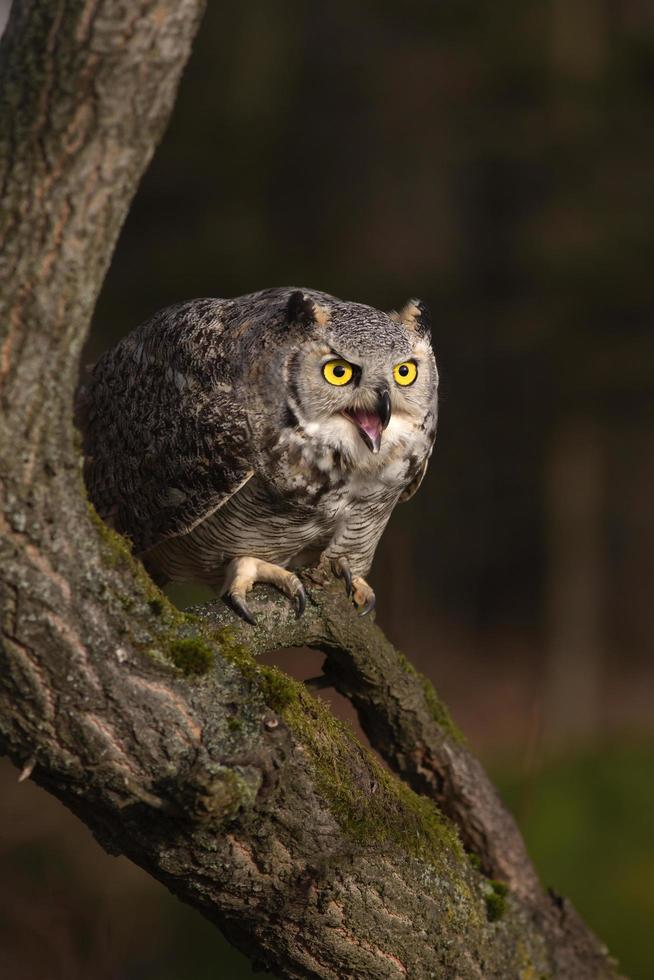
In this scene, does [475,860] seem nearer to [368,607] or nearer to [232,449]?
[368,607]

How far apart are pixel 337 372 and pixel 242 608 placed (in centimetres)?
52

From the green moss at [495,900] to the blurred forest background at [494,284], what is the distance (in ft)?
8.59

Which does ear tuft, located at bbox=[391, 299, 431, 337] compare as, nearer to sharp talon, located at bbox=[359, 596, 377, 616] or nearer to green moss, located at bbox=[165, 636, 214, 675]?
sharp talon, located at bbox=[359, 596, 377, 616]

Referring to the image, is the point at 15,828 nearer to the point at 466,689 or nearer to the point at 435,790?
the point at 435,790

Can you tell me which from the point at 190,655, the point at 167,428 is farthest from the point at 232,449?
the point at 190,655

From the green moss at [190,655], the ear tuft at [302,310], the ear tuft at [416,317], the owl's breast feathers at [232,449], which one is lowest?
the green moss at [190,655]

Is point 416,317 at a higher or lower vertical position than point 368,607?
higher

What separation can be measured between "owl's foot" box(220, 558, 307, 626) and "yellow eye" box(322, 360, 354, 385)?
0.43 metres

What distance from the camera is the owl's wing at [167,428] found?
228 centimetres

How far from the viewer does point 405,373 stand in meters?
2.34

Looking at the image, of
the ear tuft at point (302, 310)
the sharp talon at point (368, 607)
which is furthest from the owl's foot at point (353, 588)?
the ear tuft at point (302, 310)

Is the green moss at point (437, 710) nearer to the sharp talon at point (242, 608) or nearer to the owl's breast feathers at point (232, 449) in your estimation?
the owl's breast feathers at point (232, 449)

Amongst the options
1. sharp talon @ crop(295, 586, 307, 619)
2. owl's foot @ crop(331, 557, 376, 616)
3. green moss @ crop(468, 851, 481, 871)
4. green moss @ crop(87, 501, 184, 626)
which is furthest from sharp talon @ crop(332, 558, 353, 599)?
green moss @ crop(87, 501, 184, 626)

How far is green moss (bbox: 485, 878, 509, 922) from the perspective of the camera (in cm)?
229
